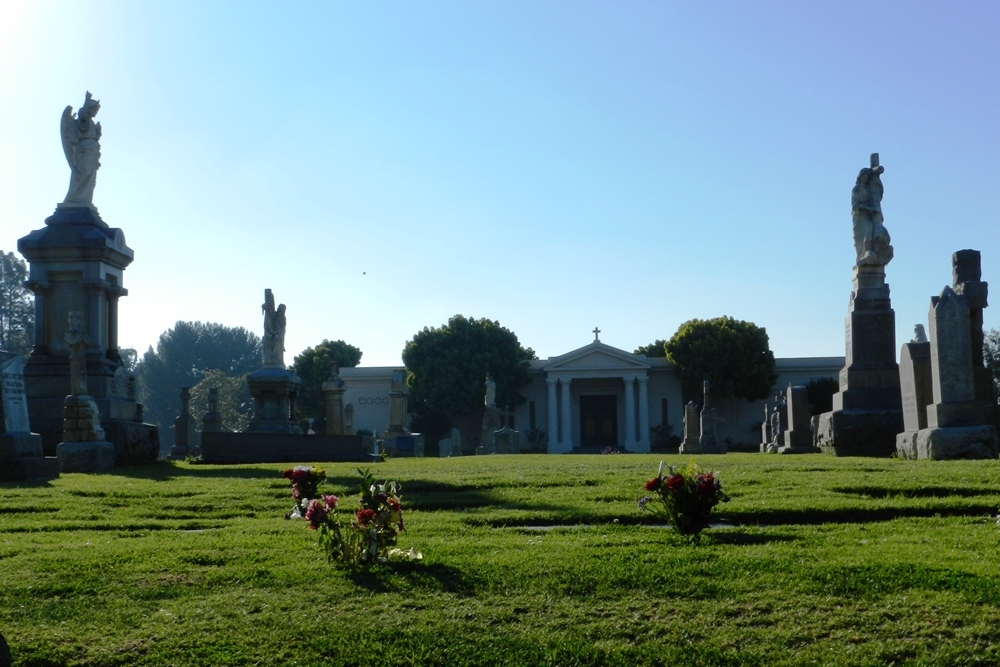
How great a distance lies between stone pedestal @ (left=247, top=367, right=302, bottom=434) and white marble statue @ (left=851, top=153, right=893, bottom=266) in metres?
14.3

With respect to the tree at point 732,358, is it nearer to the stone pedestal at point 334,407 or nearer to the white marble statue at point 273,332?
the stone pedestal at point 334,407

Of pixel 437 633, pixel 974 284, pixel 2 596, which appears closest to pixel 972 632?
pixel 437 633

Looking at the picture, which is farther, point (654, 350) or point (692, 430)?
point (654, 350)

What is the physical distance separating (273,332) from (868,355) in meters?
16.5

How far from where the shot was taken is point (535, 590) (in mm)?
6566

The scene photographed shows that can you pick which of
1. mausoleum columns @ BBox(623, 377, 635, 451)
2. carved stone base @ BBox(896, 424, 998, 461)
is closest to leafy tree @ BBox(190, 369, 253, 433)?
mausoleum columns @ BBox(623, 377, 635, 451)

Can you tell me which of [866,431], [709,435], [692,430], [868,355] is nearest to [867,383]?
[868,355]

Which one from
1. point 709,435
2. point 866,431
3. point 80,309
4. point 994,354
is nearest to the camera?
point 866,431

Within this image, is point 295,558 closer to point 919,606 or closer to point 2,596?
point 2,596

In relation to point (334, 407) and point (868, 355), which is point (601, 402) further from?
point (868, 355)

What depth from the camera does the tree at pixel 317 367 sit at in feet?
224

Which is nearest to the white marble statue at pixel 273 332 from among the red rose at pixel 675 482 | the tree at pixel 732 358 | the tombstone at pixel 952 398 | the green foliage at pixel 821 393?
the tombstone at pixel 952 398

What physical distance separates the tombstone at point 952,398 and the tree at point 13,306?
219 ft

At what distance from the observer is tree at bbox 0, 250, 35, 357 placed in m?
71.1
